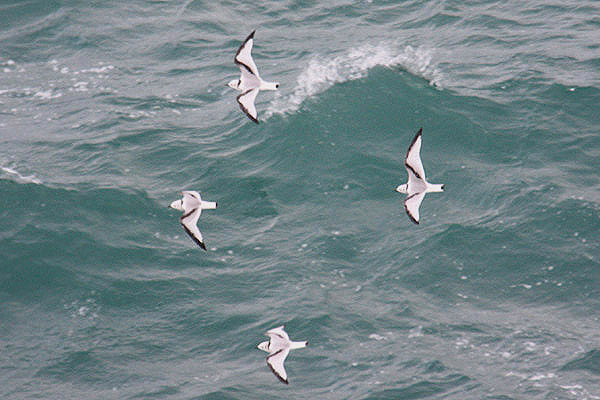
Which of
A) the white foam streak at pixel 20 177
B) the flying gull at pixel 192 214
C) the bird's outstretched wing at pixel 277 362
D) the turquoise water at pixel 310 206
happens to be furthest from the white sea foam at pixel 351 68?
the bird's outstretched wing at pixel 277 362

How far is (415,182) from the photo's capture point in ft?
107

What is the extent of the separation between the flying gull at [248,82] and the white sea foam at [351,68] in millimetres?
10785

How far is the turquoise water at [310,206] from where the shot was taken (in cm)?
3394

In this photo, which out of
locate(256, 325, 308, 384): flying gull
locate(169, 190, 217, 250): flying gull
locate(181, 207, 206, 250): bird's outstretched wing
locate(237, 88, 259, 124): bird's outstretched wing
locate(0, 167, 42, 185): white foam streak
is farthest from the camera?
locate(0, 167, 42, 185): white foam streak

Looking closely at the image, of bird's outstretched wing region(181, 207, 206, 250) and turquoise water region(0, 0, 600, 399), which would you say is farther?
turquoise water region(0, 0, 600, 399)

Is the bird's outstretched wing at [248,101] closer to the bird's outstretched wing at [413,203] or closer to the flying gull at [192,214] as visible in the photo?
the flying gull at [192,214]

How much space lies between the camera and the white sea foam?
45.9 meters

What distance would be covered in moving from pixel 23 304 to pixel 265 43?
20.2 m

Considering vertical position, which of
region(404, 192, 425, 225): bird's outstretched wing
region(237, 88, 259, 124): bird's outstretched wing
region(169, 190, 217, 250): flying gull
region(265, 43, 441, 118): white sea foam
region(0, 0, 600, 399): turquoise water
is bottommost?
region(0, 0, 600, 399): turquoise water

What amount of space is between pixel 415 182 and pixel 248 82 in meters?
6.55

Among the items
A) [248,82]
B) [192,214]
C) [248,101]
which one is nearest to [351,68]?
[248,82]

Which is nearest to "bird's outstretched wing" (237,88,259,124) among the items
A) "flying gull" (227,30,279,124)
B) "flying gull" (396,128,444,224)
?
"flying gull" (227,30,279,124)

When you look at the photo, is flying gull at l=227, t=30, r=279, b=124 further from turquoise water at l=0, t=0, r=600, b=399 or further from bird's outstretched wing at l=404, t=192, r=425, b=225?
turquoise water at l=0, t=0, r=600, b=399

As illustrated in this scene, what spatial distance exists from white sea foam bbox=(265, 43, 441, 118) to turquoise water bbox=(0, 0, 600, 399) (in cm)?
14
